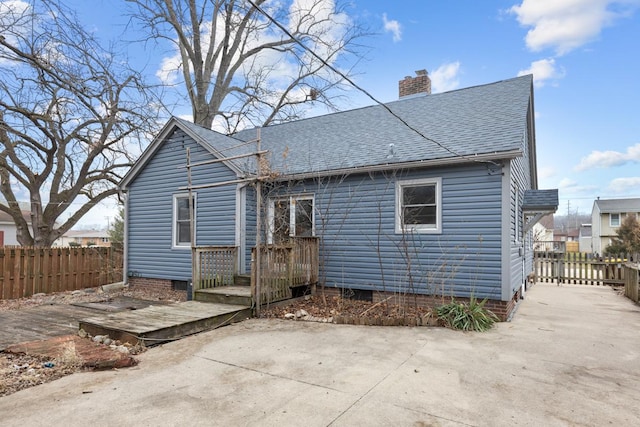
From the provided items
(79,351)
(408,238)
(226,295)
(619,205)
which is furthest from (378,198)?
(619,205)

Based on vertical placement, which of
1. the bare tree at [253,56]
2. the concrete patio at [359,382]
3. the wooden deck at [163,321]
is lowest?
the concrete patio at [359,382]

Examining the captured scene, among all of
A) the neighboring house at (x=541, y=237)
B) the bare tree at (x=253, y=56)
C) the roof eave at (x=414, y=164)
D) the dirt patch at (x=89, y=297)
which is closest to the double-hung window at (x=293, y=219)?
the roof eave at (x=414, y=164)

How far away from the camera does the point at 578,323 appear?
6.82 meters

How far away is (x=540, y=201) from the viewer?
891 cm

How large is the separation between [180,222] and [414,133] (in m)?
6.72

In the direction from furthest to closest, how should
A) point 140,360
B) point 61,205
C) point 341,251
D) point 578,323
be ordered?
1. point 61,205
2. point 341,251
3. point 578,323
4. point 140,360

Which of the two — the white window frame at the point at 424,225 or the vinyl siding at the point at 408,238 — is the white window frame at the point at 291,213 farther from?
the white window frame at the point at 424,225

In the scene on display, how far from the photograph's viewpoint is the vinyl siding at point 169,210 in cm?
952

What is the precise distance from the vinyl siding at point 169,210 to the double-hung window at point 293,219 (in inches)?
41.5

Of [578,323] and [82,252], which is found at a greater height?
[82,252]

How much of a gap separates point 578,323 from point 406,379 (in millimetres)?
4811

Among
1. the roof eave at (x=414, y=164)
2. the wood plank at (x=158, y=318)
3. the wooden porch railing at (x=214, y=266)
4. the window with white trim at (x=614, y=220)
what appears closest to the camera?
the wood plank at (x=158, y=318)

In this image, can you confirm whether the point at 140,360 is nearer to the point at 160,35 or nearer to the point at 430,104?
the point at 430,104

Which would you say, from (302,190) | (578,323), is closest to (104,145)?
(302,190)
